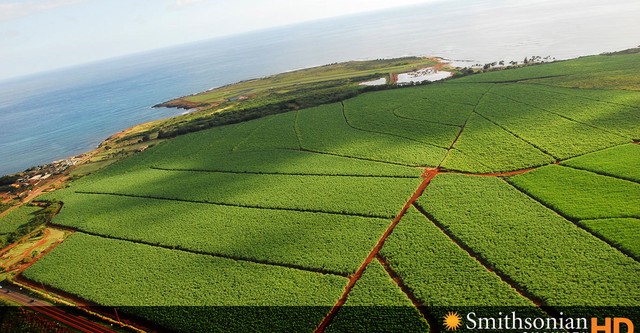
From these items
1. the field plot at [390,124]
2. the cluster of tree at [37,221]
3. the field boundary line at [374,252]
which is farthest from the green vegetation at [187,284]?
the field plot at [390,124]

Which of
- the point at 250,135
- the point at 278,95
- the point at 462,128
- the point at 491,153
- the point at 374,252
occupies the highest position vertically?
the point at 278,95

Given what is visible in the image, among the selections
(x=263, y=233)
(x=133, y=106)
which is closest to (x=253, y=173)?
(x=263, y=233)

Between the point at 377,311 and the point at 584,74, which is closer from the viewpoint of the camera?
the point at 377,311

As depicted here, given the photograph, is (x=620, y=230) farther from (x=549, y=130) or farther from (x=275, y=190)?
(x=275, y=190)

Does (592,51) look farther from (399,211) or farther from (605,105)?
(399,211)

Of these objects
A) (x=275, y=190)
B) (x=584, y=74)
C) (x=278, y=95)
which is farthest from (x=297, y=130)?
(x=584, y=74)

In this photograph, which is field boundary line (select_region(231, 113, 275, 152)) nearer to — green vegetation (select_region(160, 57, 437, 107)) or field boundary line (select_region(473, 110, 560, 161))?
green vegetation (select_region(160, 57, 437, 107))
